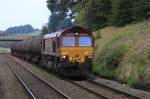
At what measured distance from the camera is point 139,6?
118ft

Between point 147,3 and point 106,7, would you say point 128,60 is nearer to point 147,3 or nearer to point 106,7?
point 147,3

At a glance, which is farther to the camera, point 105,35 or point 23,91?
point 105,35

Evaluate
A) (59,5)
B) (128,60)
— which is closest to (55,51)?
(128,60)

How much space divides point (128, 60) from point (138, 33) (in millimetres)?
5107

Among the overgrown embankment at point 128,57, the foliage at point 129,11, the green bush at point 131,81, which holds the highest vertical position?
the foliage at point 129,11

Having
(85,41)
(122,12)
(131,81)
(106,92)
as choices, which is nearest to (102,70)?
(85,41)

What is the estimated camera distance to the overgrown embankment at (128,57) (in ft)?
79.2

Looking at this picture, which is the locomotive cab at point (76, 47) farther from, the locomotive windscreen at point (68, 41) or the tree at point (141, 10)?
the tree at point (141, 10)

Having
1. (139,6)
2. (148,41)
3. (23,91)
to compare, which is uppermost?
(139,6)

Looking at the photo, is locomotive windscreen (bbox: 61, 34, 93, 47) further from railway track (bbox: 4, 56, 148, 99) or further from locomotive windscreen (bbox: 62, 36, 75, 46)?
railway track (bbox: 4, 56, 148, 99)

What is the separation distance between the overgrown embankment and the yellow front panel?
1.65 metres

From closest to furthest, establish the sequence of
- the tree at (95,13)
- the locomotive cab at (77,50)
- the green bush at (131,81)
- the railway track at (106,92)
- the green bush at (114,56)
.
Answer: the railway track at (106,92) < the green bush at (131,81) < the locomotive cab at (77,50) < the green bush at (114,56) < the tree at (95,13)

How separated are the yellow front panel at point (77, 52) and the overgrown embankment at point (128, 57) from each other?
165cm

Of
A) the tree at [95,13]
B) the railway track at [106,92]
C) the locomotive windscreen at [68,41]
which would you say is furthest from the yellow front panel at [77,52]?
the tree at [95,13]
